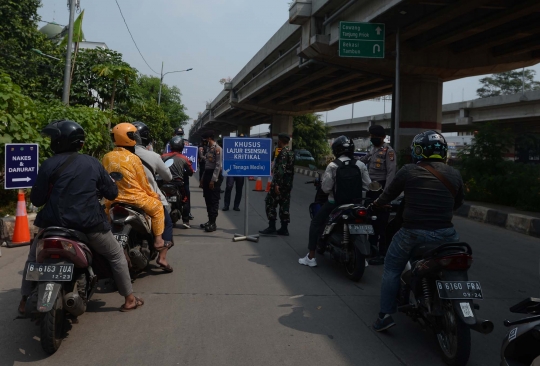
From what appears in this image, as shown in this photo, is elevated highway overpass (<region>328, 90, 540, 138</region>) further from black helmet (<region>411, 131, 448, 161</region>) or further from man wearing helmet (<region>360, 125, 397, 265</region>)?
black helmet (<region>411, 131, 448, 161</region>)

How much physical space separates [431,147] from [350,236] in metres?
2.11

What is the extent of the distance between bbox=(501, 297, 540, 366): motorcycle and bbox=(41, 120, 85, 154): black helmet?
11.1ft

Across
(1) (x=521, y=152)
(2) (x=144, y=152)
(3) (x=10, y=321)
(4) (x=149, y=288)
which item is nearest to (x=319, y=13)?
(1) (x=521, y=152)

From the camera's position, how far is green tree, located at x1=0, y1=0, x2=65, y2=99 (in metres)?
24.9

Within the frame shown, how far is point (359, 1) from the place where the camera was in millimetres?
16609

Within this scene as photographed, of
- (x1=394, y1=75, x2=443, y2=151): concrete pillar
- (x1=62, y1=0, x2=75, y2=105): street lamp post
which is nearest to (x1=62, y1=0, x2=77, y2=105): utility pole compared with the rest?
(x1=62, y1=0, x2=75, y2=105): street lamp post

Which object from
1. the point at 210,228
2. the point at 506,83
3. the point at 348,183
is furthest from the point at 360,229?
the point at 506,83

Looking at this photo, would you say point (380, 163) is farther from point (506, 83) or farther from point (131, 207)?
point (506, 83)

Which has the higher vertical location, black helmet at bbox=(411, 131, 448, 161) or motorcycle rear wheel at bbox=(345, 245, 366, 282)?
black helmet at bbox=(411, 131, 448, 161)

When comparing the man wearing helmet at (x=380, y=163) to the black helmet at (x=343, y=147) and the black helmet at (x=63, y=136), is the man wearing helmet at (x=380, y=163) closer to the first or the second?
the black helmet at (x=343, y=147)

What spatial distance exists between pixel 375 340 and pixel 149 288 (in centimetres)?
253

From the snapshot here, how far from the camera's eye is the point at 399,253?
167 inches

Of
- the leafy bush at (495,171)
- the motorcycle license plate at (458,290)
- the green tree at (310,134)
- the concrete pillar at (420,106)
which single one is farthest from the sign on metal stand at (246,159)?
the green tree at (310,134)

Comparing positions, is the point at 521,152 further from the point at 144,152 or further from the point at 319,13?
the point at 144,152
